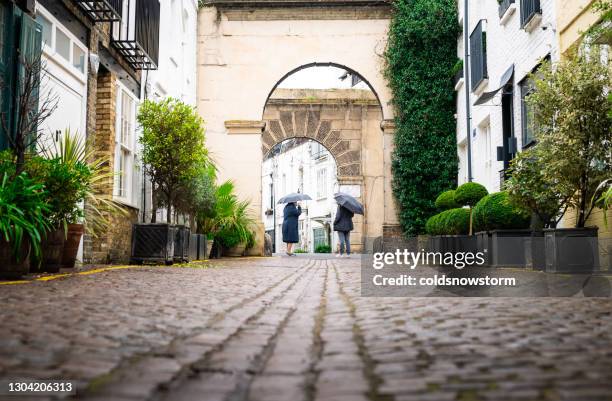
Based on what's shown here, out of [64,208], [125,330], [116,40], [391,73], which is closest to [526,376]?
[125,330]

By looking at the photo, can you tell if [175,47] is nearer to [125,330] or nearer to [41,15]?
[41,15]

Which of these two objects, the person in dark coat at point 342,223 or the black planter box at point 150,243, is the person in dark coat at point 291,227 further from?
the black planter box at point 150,243

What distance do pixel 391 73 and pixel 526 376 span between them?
51.4 ft

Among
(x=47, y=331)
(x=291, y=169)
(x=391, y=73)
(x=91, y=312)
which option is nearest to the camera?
(x=47, y=331)

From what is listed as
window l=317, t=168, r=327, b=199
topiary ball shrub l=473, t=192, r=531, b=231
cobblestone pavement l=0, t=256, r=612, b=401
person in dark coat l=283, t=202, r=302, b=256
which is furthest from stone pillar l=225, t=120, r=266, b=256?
window l=317, t=168, r=327, b=199

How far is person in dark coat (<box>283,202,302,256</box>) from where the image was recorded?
20.0 m

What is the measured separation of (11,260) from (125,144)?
5.60 metres

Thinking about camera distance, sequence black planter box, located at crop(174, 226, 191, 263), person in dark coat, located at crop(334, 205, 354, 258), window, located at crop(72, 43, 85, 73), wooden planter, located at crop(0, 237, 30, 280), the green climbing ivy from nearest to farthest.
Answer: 1. wooden planter, located at crop(0, 237, 30, 280)
2. window, located at crop(72, 43, 85, 73)
3. black planter box, located at crop(174, 226, 191, 263)
4. the green climbing ivy
5. person in dark coat, located at crop(334, 205, 354, 258)

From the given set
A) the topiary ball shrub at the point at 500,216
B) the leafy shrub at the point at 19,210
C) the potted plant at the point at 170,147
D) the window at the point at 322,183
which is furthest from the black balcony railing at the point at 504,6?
the window at the point at 322,183

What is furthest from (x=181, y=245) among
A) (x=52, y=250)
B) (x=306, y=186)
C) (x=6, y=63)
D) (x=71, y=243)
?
(x=306, y=186)

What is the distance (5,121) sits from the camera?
7125mm

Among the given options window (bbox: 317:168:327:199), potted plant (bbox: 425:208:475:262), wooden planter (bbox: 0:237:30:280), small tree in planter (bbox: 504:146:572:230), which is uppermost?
window (bbox: 317:168:327:199)

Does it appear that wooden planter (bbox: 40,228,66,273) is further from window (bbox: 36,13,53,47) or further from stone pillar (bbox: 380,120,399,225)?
stone pillar (bbox: 380,120,399,225)

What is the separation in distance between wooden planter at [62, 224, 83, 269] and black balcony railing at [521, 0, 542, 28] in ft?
23.9
